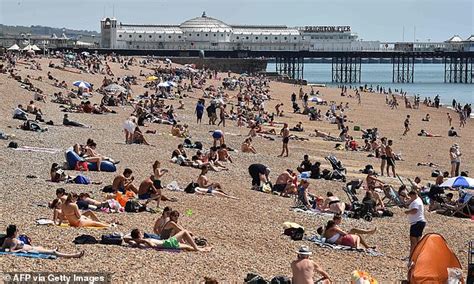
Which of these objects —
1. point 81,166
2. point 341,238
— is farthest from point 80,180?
point 341,238

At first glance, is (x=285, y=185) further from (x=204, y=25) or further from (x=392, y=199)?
(x=204, y=25)

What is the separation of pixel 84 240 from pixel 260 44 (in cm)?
9559

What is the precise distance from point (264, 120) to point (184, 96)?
10.1 metres

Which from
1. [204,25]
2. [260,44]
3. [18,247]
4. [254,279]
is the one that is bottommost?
[254,279]

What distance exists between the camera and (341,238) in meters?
12.2

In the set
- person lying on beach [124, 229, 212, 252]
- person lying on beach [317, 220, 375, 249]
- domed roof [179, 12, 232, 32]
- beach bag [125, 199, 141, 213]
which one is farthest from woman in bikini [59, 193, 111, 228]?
domed roof [179, 12, 232, 32]

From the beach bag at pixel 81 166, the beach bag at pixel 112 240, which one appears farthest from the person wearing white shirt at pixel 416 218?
the beach bag at pixel 81 166

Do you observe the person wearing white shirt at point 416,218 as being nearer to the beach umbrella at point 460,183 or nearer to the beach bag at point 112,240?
the beach bag at point 112,240

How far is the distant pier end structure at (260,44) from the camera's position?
98.9 meters

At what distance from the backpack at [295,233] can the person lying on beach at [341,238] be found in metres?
0.34

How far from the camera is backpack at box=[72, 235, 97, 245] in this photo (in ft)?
34.2

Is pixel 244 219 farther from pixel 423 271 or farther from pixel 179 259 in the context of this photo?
pixel 423 271

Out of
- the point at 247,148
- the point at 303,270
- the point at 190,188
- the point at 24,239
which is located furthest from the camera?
the point at 247,148

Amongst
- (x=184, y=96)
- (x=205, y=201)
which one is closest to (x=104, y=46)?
(x=184, y=96)
